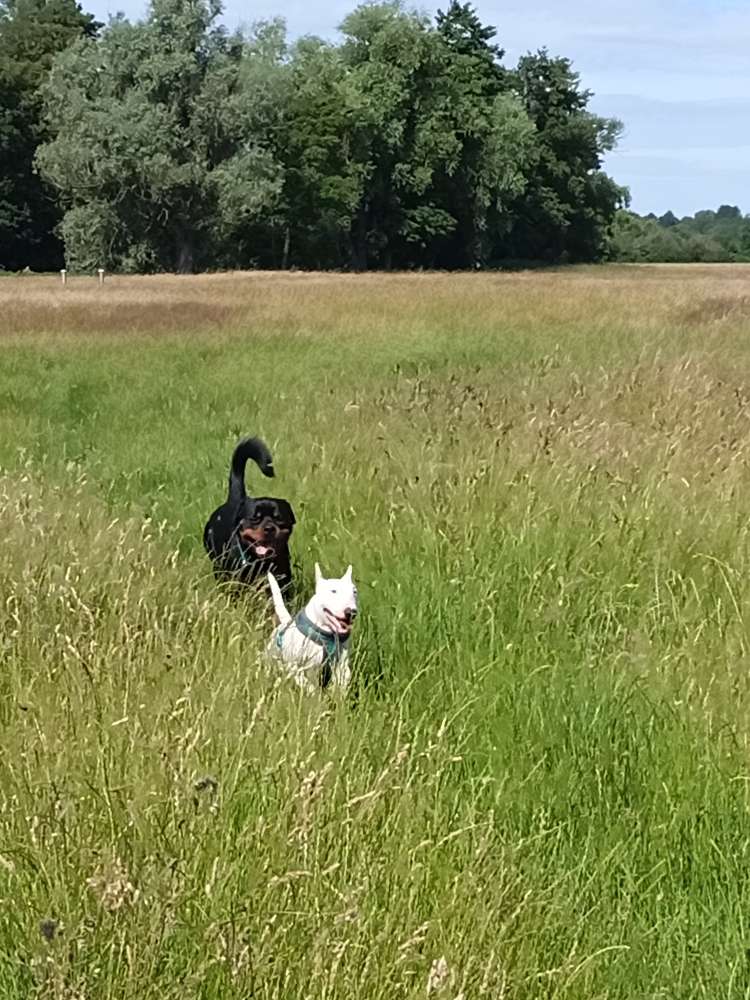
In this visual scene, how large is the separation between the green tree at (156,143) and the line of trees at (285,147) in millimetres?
86

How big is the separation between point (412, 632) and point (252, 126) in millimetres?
51983

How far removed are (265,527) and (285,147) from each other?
60989 mm

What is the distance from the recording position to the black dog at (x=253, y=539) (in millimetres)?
5289

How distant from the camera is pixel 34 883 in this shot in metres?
2.55

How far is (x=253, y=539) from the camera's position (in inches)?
208

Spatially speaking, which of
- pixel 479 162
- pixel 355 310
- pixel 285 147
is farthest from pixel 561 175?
pixel 355 310

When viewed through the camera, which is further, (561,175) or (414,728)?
(561,175)

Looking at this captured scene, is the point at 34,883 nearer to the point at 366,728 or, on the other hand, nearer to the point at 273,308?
the point at 366,728

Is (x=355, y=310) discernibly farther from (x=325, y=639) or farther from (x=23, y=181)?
(x=23, y=181)

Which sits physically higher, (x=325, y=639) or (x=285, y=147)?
(x=285, y=147)

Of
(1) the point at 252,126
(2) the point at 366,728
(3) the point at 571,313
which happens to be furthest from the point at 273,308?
(1) the point at 252,126

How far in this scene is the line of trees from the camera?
51.7 meters

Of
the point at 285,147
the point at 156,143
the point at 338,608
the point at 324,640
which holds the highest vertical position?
the point at 285,147

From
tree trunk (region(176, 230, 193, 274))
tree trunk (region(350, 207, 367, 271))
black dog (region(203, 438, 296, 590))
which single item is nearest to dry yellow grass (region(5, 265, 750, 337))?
black dog (region(203, 438, 296, 590))
